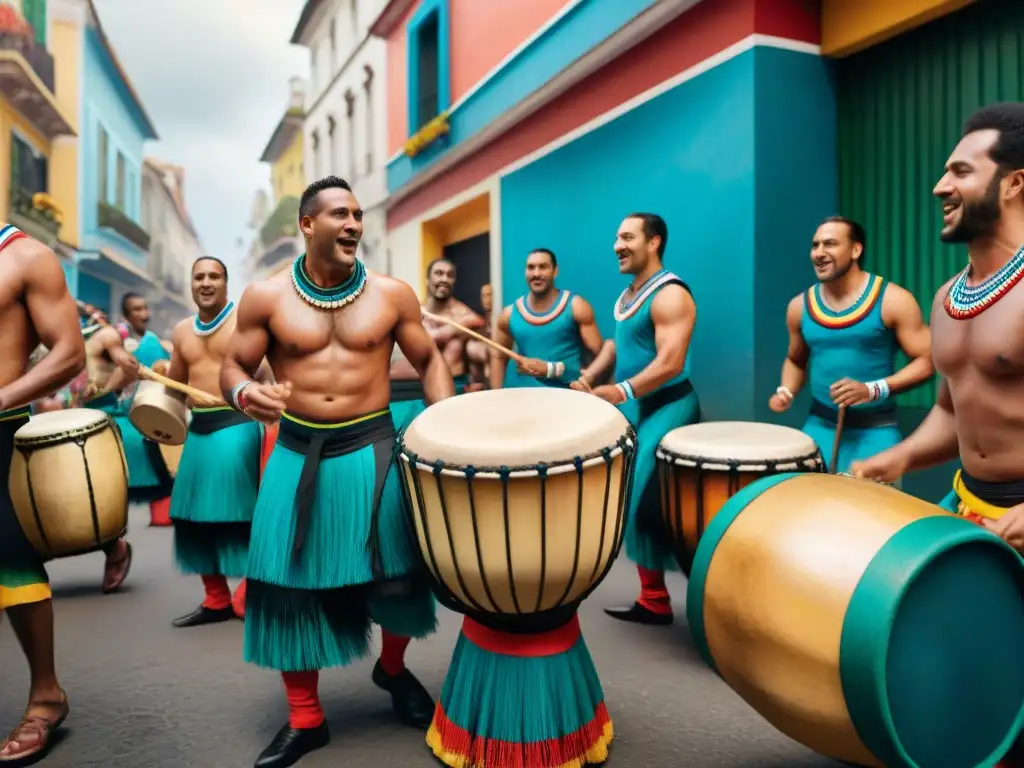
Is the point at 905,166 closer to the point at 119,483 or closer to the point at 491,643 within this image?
the point at 491,643

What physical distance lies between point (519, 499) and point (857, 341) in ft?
6.38

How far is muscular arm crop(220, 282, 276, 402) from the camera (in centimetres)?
232

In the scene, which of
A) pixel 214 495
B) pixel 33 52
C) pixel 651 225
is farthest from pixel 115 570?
pixel 33 52

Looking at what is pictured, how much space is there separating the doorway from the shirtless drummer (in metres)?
7.28

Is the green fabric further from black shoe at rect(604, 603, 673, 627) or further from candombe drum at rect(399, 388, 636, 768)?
black shoe at rect(604, 603, 673, 627)

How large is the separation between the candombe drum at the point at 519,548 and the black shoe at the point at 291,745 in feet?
1.14

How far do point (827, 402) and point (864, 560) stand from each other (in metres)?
1.97

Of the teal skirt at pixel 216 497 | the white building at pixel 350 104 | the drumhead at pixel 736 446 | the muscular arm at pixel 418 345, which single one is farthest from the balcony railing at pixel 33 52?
the drumhead at pixel 736 446

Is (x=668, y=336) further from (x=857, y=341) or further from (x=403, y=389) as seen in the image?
(x=403, y=389)

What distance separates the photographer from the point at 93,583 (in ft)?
13.8

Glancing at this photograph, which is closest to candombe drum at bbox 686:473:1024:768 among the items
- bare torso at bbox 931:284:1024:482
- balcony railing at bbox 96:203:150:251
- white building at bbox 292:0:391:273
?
bare torso at bbox 931:284:1024:482

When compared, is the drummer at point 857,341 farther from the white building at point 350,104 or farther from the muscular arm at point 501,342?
the white building at point 350,104

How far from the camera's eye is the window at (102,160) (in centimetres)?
1958

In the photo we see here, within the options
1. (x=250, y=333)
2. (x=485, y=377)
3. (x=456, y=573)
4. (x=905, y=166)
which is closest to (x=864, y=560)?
(x=456, y=573)
